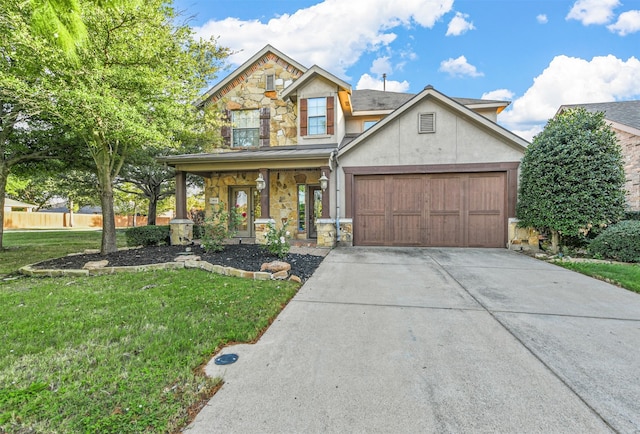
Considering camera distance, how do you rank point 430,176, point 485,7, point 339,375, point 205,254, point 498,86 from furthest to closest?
point 498,86 → point 485,7 → point 430,176 → point 205,254 → point 339,375

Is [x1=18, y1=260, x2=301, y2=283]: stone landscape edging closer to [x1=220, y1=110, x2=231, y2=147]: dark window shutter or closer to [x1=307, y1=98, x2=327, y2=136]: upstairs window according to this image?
[x1=220, y1=110, x2=231, y2=147]: dark window shutter

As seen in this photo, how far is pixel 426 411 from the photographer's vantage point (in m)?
1.90

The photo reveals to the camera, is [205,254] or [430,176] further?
[430,176]

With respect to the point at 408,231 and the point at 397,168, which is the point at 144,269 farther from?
the point at 397,168

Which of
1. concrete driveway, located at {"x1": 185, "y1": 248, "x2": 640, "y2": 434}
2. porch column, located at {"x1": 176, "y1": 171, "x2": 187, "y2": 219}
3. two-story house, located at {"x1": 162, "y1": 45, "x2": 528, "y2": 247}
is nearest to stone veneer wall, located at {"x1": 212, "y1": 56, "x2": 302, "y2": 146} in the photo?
two-story house, located at {"x1": 162, "y1": 45, "x2": 528, "y2": 247}

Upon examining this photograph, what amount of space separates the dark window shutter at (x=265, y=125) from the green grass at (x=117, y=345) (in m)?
7.22

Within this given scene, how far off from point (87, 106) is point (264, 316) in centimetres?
535

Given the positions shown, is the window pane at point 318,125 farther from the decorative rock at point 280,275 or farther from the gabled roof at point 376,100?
the decorative rock at point 280,275

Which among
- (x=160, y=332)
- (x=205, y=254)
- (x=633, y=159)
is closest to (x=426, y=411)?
(x=160, y=332)

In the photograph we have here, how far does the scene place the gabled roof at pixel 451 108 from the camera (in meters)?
8.53

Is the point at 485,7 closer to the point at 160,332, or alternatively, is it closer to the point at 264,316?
the point at 264,316

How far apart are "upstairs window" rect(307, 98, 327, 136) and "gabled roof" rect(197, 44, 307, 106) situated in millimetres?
1544

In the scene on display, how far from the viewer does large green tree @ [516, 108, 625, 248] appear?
6.98 meters

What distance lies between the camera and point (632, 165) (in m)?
11.1
